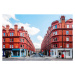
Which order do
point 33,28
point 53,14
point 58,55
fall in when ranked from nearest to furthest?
point 53,14 → point 33,28 → point 58,55

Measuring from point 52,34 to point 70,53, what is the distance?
5.19 m

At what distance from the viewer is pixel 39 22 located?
1458cm

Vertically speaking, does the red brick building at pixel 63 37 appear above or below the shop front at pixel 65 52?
above

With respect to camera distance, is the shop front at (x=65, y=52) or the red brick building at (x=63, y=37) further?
the shop front at (x=65, y=52)

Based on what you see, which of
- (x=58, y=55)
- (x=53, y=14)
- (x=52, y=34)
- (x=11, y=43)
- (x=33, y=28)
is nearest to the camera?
(x=53, y=14)

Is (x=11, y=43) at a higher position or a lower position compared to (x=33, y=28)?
lower

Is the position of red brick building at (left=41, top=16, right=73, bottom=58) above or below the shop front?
above

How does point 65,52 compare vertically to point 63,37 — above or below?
below

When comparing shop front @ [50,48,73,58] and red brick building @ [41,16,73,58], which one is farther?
shop front @ [50,48,73,58]

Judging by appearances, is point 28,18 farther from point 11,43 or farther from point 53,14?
point 11,43

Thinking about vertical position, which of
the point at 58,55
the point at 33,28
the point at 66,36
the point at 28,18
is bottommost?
the point at 58,55

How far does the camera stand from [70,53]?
1530 centimetres

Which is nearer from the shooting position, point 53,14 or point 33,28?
point 53,14

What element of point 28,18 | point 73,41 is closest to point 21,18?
point 28,18
